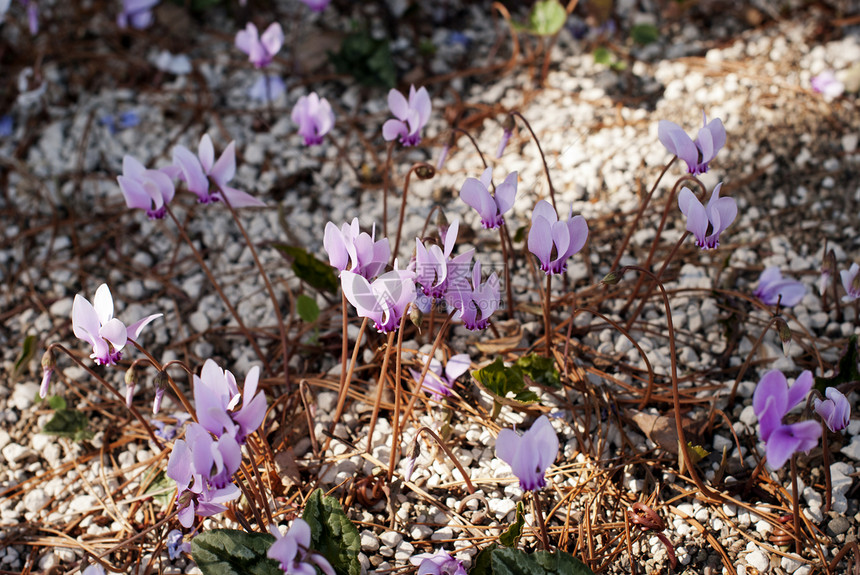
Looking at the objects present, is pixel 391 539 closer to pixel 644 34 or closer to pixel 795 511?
pixel 795 511

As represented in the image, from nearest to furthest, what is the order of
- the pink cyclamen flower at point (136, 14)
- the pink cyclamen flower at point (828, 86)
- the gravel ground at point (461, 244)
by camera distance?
1. the gravel ground at point (461, 244)
2. the pink cyclamen flower at point (828, 86)
3. the pink cyclamen flower at point (136, 14)

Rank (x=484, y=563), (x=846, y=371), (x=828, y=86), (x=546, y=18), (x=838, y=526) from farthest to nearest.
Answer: (x=546, y=18), (x=828, y=86), (x=846, y=371), (x=838, y=526), (x=484, y=563)

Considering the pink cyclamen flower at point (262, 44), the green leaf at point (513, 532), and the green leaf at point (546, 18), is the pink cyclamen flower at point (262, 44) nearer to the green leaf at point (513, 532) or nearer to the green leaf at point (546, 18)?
the green leaf at point (546, 18)

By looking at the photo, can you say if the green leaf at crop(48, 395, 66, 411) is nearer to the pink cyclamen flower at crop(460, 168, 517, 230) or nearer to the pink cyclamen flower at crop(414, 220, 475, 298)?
the pink cyclamen flower at crop(414, 220, 475, 298)

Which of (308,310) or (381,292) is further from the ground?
(381,292)

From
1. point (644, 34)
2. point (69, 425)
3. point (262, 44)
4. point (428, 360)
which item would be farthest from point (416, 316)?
point (644, 34)

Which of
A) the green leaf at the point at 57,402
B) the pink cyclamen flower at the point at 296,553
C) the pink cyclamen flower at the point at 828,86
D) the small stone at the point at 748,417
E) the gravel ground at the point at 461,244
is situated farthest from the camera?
the pink cyclamen flower at the point at 828,86

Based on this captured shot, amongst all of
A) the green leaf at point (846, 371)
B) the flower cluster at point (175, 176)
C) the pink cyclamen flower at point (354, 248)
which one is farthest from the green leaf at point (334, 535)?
the green leaf at point (846, 371)
